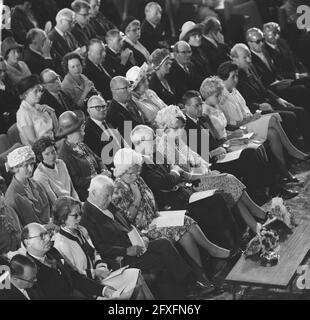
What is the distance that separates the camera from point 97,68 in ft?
31.3

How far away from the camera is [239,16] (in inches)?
Result: 462

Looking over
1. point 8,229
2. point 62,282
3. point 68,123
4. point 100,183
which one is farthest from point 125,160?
point 62,282

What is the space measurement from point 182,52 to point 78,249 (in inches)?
132

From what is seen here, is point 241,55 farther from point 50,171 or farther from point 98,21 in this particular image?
point 50,171

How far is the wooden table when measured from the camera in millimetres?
7086

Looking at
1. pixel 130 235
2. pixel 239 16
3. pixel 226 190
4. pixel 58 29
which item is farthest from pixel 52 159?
pixel 239 16

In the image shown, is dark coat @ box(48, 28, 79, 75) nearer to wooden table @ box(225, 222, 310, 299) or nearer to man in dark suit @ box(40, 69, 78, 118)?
man in dark suit @ box(40, 69, 78, 118)

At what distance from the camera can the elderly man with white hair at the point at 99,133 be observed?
8.56 metres

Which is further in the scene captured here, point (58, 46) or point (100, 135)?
point (58, 46)

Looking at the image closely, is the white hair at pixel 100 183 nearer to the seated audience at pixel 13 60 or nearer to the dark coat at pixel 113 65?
the seated audience at pixel 13 60

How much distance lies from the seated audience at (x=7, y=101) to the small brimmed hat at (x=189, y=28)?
2575 mm

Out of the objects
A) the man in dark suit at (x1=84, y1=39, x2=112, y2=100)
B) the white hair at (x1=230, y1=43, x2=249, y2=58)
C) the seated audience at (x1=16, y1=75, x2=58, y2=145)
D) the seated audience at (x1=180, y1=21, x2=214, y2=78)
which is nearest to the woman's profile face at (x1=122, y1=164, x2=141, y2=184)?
the seated audience at (x1=16, y1=75, x2=58, y2=145)

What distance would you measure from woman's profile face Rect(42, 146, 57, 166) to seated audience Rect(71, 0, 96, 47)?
8.53 feet

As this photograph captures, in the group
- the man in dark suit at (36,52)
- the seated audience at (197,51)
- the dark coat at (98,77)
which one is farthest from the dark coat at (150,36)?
the man in dark suit at (36,52)
